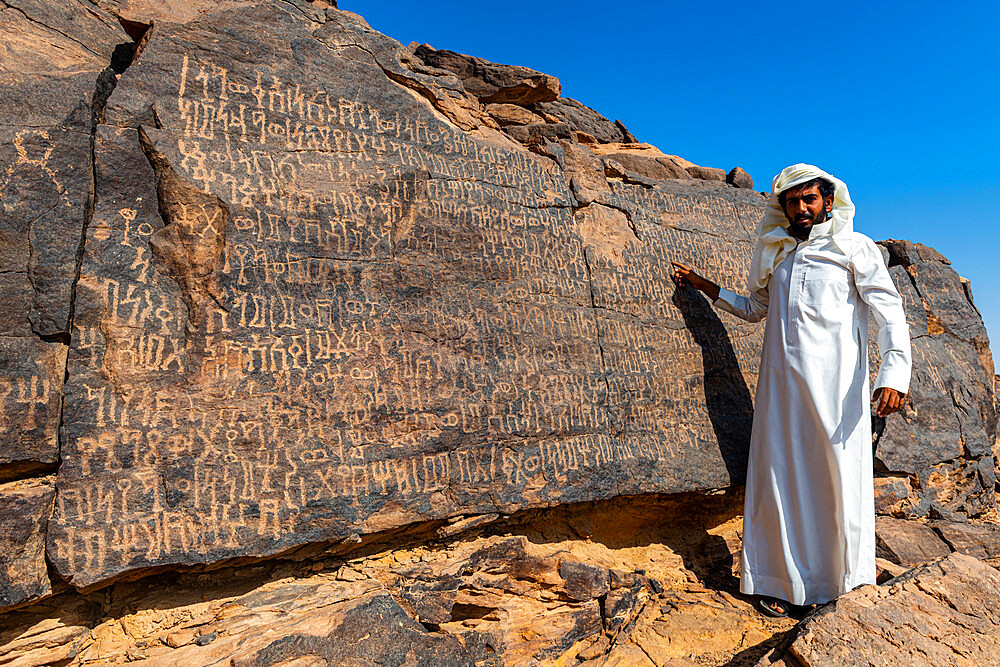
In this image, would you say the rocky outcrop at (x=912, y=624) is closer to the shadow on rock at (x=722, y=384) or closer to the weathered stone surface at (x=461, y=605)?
the weathered stone surface at (x=461, y=605)

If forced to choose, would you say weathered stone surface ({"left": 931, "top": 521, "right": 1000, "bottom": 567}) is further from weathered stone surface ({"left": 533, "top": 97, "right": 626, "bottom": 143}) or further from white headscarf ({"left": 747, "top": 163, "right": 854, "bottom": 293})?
weathered stone surface ({"left": 533, "top": 97, "right": 626, "bottom": 143})

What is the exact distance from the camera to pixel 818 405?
317 centimetres

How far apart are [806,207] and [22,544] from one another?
389 centimetres

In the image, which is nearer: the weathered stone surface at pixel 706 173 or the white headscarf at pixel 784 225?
the white headscarf at pixel 784 225

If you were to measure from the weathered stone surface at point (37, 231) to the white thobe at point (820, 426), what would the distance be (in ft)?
10.7

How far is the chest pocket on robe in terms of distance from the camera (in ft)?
10.9

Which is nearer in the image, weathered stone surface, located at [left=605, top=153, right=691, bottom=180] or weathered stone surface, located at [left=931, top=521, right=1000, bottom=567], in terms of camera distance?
weathered stone surface, located at [left=931, top=521, right=1000, bottom=567]

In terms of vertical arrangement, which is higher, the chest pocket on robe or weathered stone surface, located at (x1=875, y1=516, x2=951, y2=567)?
the chest pocket on robe

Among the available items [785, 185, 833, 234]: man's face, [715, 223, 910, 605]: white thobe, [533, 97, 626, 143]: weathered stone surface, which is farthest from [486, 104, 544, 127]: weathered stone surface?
[715, 223, 910, 605]: white thobe

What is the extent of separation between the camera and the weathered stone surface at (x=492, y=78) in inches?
209

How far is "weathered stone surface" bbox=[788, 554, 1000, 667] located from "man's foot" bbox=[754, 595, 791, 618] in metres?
0.67

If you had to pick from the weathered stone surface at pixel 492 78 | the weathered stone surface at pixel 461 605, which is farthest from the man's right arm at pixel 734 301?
the weathered stone surface at pixel 492 78

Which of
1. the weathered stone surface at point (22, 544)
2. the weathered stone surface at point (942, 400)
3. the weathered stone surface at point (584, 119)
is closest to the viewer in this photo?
the weathered stone surface at point (22, 544)

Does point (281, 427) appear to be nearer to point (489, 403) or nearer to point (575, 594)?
point (489, 403)
